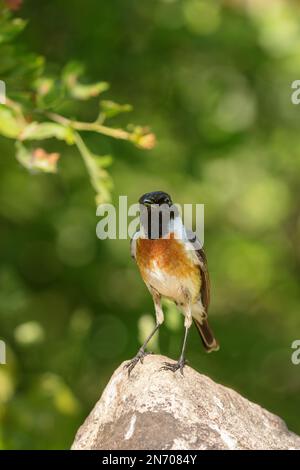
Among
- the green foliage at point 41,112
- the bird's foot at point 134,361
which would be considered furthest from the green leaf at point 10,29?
the bird's foot at point 134,361

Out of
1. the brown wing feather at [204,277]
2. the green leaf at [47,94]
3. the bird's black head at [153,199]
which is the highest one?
the green leaf at [47,94]

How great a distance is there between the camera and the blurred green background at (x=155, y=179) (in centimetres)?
777

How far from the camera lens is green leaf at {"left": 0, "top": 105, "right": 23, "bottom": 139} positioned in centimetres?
474

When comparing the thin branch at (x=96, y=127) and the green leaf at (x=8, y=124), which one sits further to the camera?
the thin branch at (x=96, y=127)

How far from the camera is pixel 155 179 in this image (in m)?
8.08

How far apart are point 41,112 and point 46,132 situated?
35 cm

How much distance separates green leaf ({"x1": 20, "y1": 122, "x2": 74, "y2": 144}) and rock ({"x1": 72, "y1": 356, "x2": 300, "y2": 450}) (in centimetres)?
134

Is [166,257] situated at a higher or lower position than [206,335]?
higher

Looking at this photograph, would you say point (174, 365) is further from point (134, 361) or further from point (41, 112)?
point (41, 112)

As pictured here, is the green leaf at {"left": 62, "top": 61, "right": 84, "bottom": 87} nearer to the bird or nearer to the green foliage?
the green foliage

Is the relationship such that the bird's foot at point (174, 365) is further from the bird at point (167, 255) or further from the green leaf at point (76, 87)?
the green leaf at point (76, 87)

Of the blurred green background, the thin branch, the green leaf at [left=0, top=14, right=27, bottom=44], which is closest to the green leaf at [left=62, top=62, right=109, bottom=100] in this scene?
the thin branch

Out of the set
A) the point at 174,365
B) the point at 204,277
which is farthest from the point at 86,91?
the point at 174,365
